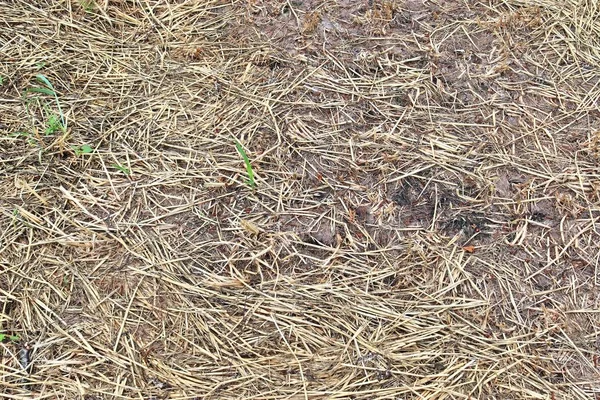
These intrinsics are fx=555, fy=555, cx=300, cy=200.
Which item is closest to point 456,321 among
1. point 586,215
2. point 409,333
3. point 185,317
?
point 409,333

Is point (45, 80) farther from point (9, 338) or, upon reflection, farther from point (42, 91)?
point (9, 338)

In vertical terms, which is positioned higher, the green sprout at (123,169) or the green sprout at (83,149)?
the green sprout at (83,149)

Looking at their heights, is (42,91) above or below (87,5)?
below

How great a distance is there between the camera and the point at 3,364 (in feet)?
4.78

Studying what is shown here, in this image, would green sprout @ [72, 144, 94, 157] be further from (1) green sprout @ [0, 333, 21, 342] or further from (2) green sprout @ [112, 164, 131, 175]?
(1) green sprout @ [0, 333, 21, 342]

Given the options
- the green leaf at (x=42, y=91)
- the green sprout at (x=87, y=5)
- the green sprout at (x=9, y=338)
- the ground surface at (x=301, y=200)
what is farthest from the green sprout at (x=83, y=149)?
the green sprout at (x=87, y=5)

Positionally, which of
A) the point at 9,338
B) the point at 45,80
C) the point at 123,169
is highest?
the point at 45,80

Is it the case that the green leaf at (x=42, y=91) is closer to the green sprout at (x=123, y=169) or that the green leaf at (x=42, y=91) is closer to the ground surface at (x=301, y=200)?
the ground surface at (x=301, y=200)

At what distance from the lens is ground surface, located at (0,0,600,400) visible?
1.50m

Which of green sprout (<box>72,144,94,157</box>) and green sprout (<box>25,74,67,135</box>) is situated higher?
green sprout (<box>25,74,67,135</box>)

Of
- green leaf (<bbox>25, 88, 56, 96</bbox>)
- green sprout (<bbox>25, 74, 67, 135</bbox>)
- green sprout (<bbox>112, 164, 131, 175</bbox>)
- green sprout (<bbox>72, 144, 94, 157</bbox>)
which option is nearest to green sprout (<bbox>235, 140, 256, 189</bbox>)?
green sprout (<bbox>112, 164, 131, 175</bbox>)

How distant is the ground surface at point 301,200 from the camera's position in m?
1.50

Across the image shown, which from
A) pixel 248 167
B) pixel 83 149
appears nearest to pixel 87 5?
pixel 83 149

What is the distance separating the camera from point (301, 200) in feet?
5.91
